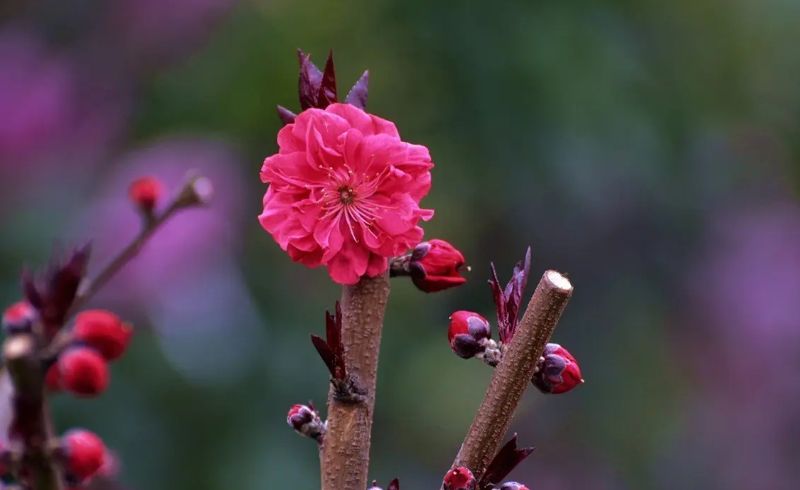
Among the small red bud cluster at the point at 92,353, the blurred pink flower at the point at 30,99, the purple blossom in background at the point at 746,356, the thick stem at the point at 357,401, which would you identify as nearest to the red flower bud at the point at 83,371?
the small red bud cluster at the point at 92,353

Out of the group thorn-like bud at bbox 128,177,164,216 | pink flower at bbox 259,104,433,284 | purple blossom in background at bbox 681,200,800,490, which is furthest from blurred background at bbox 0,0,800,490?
pink flower at bbox 259,104,433,284

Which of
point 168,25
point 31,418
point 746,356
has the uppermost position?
point 746,356

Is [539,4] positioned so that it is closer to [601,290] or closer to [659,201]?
[659,201]

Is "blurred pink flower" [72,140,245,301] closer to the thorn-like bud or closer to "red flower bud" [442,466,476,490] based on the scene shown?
the thorn-like bud

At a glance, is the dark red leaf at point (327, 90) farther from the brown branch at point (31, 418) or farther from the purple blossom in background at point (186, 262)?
the purple blossom in background at point (186, 262)

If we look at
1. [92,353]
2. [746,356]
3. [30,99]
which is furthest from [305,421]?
[746,356]

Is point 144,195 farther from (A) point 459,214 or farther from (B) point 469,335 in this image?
(A) point 459,214
